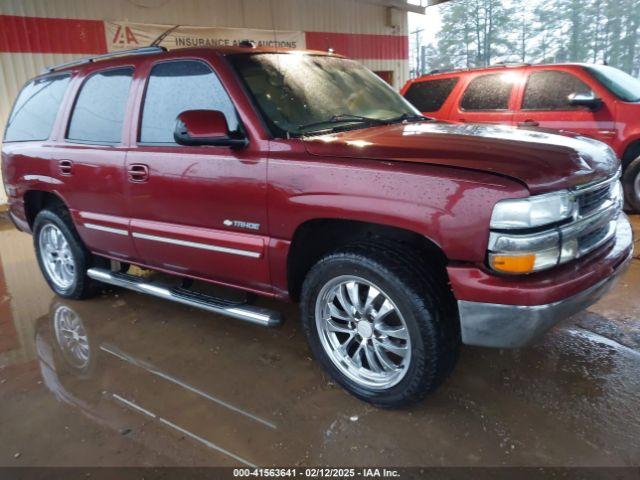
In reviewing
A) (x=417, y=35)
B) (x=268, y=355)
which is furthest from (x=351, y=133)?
(x=417, y=35)

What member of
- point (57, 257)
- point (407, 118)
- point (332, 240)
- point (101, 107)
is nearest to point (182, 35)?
point (57, 257)

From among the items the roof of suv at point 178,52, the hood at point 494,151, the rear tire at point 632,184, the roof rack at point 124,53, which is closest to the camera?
the hood at point 494,151

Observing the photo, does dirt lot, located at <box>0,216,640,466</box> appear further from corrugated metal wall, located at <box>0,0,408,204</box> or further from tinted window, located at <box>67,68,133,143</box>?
corrugated metal wall, located at <box>0,0,408,204</box>

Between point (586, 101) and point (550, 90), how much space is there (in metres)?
0.51

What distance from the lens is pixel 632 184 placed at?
5.98 m

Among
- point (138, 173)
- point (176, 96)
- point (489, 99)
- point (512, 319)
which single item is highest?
point (176, 96)

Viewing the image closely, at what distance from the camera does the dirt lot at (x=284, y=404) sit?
229 cm

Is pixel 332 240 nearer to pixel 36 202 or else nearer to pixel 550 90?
pixel 36 202

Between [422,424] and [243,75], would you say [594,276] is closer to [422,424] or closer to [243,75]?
[422,424]

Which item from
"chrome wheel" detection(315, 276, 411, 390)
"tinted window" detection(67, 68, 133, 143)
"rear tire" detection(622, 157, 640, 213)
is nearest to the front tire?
"chrome wheel" detection(315, 276, 411, 390)

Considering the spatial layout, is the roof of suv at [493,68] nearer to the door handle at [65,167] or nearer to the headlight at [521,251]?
the headlight at [521,251]

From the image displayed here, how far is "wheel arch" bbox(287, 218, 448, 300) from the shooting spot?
2508 mm

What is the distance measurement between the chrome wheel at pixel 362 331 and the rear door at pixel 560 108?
13.8 ft

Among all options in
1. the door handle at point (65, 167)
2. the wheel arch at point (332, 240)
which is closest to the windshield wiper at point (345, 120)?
the wheel arch at point (332, 240)
